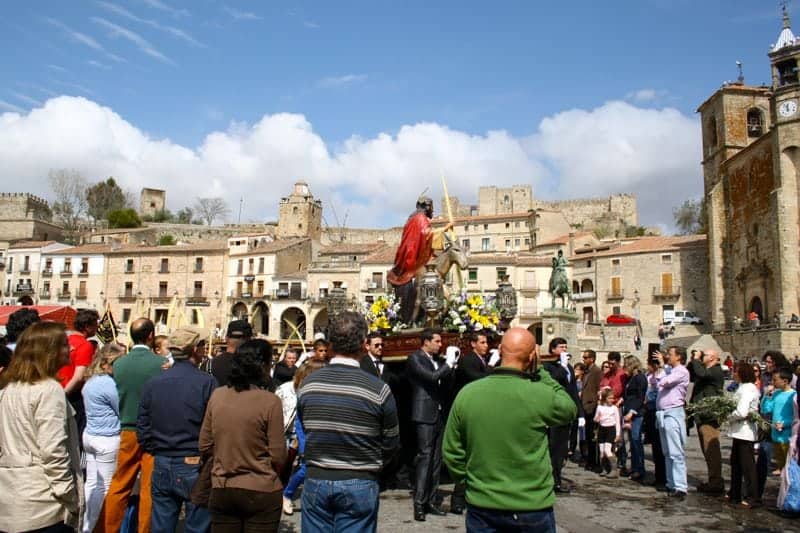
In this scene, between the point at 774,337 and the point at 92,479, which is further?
the point at 774,337

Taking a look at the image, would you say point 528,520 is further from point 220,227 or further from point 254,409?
point 220,227

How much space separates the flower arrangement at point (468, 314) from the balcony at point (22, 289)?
189ft

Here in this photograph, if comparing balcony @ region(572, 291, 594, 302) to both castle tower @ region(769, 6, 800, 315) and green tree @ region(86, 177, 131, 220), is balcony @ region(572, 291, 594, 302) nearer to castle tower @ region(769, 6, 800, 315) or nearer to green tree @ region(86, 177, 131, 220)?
castle tower @ region(769, 6, 800, 315)

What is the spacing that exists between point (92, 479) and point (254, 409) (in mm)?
2452

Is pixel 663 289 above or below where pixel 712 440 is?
above

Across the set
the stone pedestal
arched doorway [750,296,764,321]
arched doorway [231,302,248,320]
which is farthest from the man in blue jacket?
arched doorway [231,302,248,320]

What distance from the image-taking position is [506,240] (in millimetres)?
68688

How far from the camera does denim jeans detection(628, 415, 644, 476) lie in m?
8.98

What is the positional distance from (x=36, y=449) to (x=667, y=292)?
5227cm

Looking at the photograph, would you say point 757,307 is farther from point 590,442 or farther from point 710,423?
point 710,423

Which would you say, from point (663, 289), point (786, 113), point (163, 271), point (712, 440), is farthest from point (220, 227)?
point (712, 440)

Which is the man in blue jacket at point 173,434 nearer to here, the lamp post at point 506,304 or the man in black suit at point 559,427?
the man in black suit at point 559,427

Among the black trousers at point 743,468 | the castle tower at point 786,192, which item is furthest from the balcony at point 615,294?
the black trousers at point 743,468

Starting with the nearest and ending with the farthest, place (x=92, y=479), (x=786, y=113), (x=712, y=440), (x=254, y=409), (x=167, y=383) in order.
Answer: (x=254, y=409) → (x=167, y=383) → (x=92, y=479) → (x=712, y=440) → (x=786, y=113)
